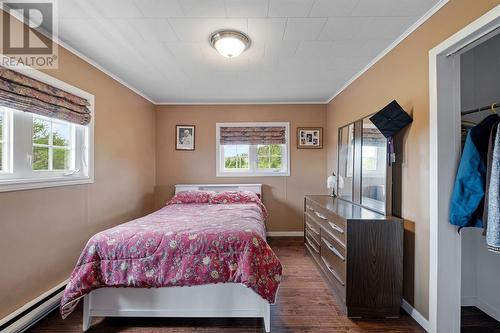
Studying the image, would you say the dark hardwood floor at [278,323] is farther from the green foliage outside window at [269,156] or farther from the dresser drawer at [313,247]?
the green foliage outside window at [269,156]

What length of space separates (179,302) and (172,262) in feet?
1.12

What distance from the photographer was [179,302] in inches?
74.4

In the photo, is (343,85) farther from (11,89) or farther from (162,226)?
(11,89)

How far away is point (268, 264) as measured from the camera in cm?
188

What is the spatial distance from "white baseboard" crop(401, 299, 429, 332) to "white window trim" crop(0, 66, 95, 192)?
128 inches

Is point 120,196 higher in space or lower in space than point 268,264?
higher

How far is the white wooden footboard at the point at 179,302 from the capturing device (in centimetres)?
188

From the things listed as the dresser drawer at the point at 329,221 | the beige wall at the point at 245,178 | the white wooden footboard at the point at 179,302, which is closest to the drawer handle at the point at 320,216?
the dresser drawer at the point at 329,221

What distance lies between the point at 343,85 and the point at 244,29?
1.94 metres

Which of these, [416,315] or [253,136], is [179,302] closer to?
[416,315]

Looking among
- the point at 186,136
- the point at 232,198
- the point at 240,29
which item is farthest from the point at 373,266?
the point at 186,136

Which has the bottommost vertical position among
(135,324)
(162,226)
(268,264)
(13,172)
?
(135,324)

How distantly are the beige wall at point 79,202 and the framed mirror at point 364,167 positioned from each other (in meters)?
2.98

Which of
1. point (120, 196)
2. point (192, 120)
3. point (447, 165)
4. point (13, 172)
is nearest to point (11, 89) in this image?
point (13, 172)
